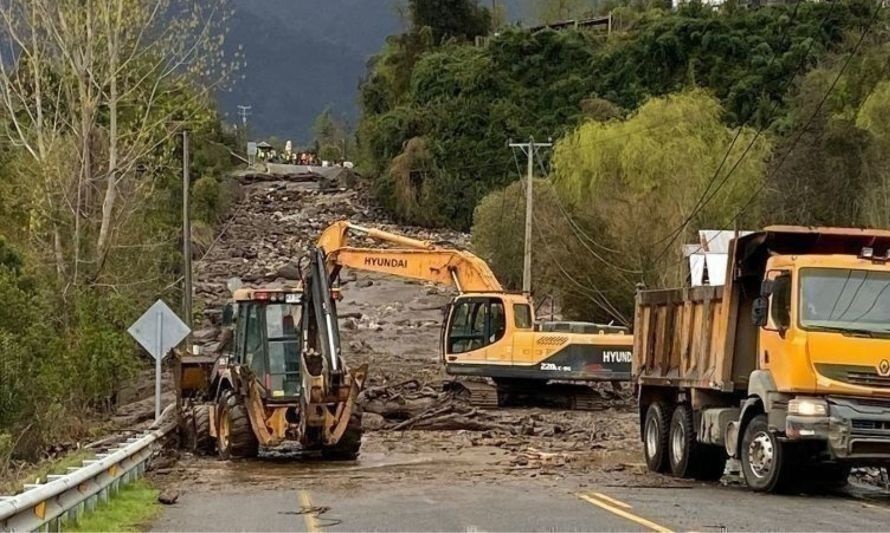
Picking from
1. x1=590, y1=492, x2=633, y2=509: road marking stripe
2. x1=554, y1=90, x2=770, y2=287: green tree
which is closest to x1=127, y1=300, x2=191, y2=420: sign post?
x1=590, y1=492, x2=633, y2=509: road marking stripe

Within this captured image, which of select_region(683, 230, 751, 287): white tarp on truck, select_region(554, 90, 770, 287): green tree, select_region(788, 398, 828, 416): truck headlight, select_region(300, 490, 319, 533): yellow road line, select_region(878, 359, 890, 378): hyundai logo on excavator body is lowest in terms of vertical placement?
select_region(300, 490, 319, 533): yellow road line

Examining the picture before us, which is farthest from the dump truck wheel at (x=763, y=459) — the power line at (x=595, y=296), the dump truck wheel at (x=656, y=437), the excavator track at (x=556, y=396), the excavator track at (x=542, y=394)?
the power line at (x=595, y=296)

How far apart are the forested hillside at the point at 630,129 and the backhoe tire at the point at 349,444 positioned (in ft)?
79.5

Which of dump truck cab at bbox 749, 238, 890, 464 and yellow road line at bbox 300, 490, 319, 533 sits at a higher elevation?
dump truck cab at bbox 749, 238, 890, 464

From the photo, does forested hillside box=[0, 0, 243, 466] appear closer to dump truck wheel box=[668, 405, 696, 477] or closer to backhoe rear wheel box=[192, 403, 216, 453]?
backhoe rear wheel box=[192, 403, 216, 453]

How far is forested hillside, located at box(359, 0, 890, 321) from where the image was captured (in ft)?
157

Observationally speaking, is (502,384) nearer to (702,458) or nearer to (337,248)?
(337,248)

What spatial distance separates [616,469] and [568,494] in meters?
5.16

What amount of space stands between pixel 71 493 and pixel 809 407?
8.49 metres

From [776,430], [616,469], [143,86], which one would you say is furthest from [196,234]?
[776,430]

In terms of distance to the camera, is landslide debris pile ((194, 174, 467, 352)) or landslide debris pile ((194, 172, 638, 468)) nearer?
landslide debris pile ((194, 172, 638, 468))

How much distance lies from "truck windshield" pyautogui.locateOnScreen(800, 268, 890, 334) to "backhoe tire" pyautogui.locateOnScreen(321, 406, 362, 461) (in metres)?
8.55

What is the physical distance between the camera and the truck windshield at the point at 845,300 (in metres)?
16.1

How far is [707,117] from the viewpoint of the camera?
172 ft
